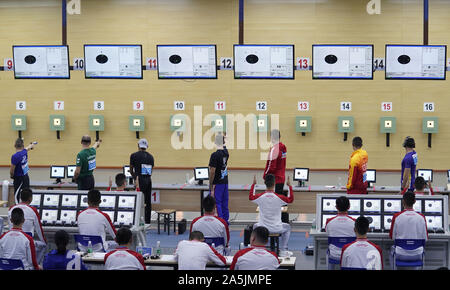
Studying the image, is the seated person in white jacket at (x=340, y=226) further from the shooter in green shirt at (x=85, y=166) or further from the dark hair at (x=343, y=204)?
the shooter in green shirt at (x=85, y=166)

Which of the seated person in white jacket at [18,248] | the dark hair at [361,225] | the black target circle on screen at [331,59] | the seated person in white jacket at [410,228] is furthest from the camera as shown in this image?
the black target circle on screen at [331,59]

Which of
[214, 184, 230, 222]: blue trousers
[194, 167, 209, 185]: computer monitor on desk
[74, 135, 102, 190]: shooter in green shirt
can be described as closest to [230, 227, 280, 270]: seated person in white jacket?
[214, 184, 230, 222]: blue trousers

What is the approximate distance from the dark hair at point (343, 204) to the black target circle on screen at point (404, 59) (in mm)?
4696

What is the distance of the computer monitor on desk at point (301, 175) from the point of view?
11461mm

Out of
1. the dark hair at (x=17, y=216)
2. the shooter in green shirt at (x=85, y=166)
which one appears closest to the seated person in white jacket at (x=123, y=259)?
the dark hair at (x=17, y=216)

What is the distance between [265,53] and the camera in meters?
10.6

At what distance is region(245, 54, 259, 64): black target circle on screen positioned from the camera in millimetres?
10617

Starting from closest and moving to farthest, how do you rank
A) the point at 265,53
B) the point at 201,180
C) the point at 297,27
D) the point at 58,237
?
the point at 58,237 → the point at 265,53 → the point at 201,180 → the point at 297,27

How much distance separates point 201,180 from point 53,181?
336 centimetres

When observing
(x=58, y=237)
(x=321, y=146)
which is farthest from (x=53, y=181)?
(x=58, y=237)

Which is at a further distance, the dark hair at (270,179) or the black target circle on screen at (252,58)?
the black target circle on screen at (252,58)

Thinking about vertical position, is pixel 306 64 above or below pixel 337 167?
above

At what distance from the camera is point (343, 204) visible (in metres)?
6.85

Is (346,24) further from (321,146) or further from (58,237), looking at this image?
(58,237)
